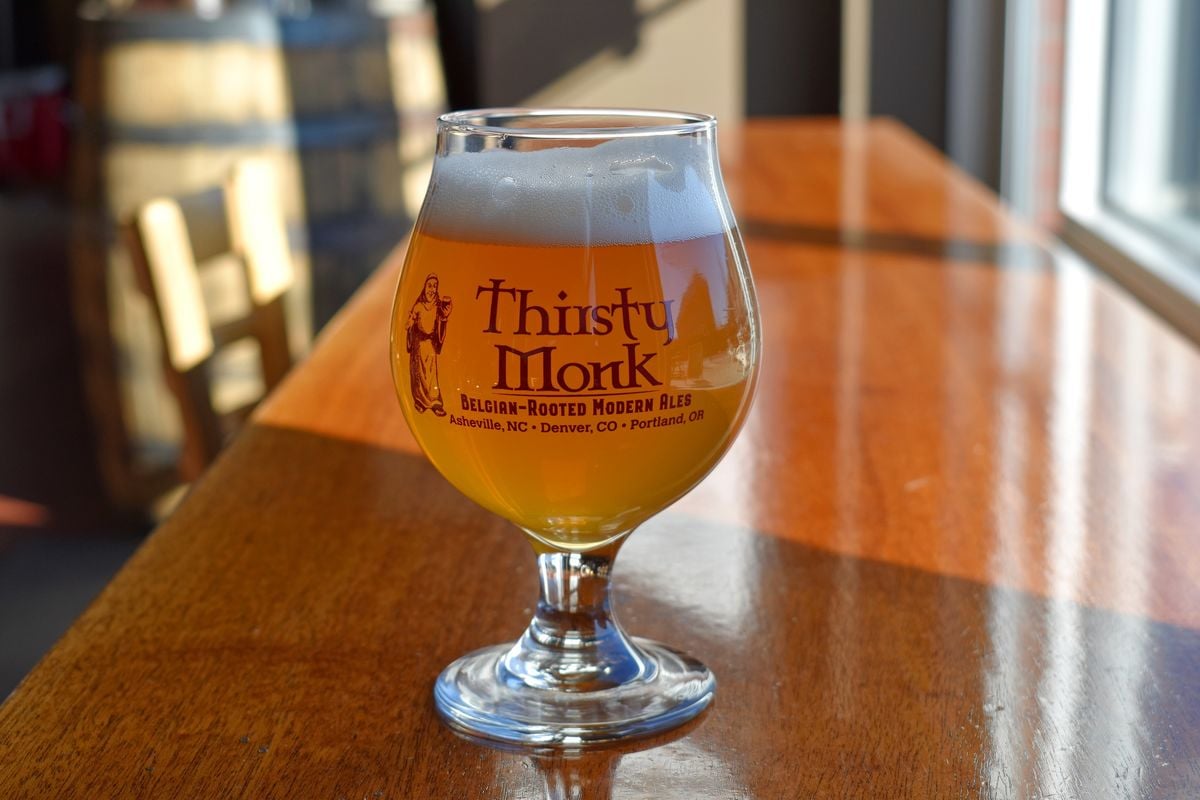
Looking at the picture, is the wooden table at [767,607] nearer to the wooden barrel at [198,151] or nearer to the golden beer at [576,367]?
the golden beer at [576,367]

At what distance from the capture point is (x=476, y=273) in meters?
0.45

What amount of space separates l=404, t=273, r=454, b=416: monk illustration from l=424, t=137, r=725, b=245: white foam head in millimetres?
21

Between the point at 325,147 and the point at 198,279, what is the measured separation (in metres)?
0.61

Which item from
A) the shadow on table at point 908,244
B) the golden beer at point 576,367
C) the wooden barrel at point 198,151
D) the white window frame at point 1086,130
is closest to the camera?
the golden beer at point 576,367

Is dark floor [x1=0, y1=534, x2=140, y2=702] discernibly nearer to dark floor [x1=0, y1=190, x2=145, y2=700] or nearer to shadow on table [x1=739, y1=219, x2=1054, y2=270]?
dark floor [x1=0, y1=190, x2=145, y2=700]

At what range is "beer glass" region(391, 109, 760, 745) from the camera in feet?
1.47

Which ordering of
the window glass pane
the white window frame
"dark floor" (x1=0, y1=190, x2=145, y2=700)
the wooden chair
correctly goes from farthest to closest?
the white window frame → the window glass pane → "dark floor" (x1=0, y1=190, x2=145, y2=700) → the wooden chair

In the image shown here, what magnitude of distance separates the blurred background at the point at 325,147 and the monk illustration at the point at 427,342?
27.7 inches

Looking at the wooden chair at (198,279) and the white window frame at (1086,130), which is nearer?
the wooden chair at (198,279)

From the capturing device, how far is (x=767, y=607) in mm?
579

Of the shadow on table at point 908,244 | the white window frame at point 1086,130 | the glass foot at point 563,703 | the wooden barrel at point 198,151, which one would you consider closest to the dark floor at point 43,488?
the wooden barrel at point 198,151

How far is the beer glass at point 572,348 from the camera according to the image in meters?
0.45

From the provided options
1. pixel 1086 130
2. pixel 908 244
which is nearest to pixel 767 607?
pixel 908 244

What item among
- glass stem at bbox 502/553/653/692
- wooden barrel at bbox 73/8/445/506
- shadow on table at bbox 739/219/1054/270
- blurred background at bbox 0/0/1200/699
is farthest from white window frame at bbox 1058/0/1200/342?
glass stem at bbox 502/553/653/692
